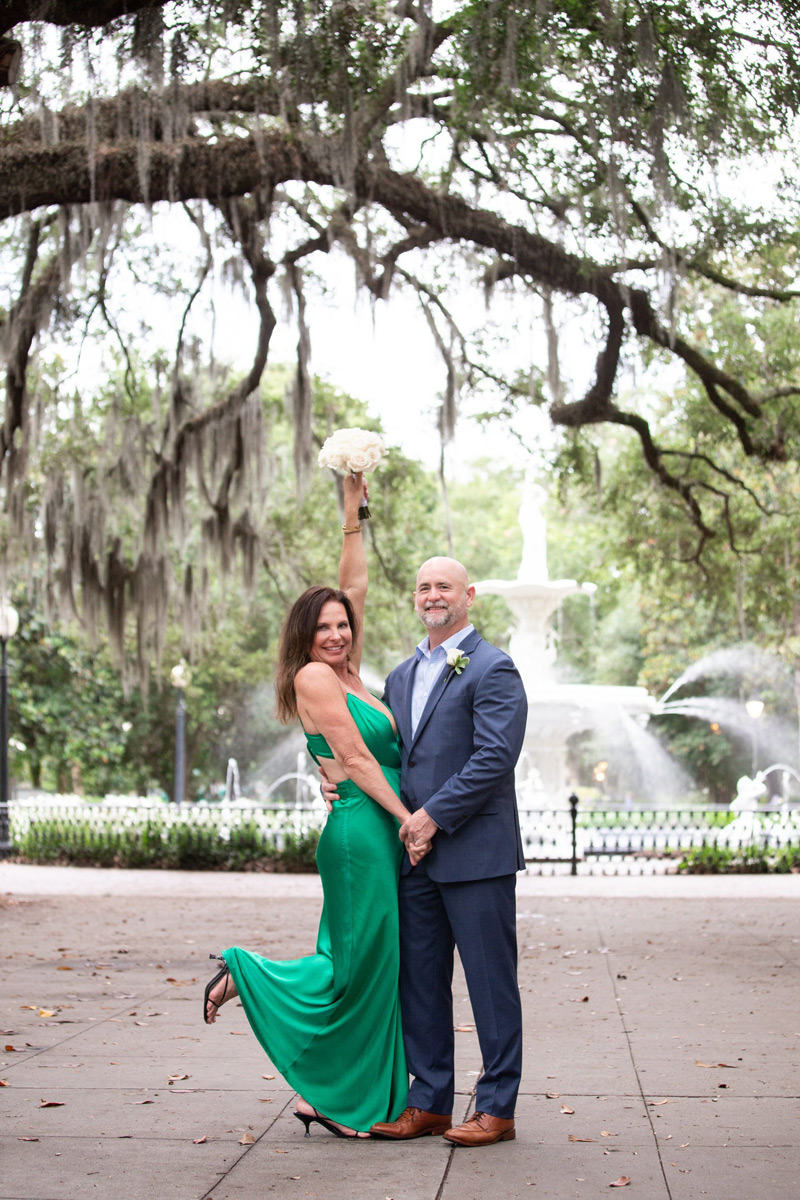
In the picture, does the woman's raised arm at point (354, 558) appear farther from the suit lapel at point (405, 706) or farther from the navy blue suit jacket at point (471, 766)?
the navy blue suit jacket at point (471, 766)

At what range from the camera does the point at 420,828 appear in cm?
422

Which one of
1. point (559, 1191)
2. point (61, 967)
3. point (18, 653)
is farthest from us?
point (18, 653)

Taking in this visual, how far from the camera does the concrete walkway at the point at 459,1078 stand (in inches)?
146

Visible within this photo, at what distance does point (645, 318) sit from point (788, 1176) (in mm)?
9572

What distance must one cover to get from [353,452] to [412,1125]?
239cm

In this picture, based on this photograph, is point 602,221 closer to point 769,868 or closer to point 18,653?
point 769,868

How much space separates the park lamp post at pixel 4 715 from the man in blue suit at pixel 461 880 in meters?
14.5

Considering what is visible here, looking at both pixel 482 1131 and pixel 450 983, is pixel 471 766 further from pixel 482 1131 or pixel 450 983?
pixel 482 1131

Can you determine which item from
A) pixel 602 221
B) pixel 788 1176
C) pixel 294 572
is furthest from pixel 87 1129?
pixel 294 572

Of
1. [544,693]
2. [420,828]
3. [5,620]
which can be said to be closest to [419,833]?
[420,828]

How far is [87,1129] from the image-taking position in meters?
4.23

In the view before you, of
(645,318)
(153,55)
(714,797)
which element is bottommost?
(714,797)

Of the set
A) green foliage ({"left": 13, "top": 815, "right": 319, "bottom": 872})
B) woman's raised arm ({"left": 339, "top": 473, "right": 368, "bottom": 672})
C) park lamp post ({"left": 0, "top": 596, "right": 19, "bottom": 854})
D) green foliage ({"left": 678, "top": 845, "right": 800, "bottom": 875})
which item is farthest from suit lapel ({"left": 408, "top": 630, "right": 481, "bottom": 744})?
park lamp post ({"left": 0, "top": 596, "right": 19, "bottom": 854})

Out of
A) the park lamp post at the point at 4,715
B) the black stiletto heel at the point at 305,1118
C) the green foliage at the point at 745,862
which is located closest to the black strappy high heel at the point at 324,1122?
the black stiletto heel at the point at 305,1118
